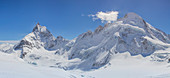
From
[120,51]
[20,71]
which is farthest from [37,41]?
[20,71]

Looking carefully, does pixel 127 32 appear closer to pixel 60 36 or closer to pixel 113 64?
pixel 113 64

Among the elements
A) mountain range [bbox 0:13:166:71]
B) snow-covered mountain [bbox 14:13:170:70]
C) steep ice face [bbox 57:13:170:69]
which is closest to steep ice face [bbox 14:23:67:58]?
snow-covered mountain [bbox 14:13:170:70]

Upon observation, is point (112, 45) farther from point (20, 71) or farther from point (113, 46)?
point (20, 71)

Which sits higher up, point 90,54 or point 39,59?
point 39,59

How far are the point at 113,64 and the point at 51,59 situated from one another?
66.5 m

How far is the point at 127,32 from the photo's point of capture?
9188cm

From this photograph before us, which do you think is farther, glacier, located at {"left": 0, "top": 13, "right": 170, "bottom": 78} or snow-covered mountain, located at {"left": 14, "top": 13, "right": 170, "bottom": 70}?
snow-covered mountain, located at {"left": 14, "top": 13, "right": 170, "bottom": 70}

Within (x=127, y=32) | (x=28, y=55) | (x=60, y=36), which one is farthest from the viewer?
(x=60, y=36)

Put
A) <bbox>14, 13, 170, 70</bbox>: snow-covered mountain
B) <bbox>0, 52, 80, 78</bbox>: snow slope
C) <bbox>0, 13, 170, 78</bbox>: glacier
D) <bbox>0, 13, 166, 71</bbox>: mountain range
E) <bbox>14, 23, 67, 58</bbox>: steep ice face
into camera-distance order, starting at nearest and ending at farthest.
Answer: <bbox>0, 52, 80, 78</bbox>: snow slope < <bbox>0, 13, 170, 78</bbox>: glacier < <bbox>0, 13, 166, 71</bbox>: mountain range < <bbox>14, 13, 170, 70</bbox>: snow-covered mountain < <bbox>14, 23, 67, 58</bbox>: steep ice face

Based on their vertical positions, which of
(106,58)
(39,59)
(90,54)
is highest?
(39,59)

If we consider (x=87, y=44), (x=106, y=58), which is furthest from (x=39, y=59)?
(x=106, y=58)

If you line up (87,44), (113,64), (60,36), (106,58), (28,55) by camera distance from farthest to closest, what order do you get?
(60,36), (28,55), (87,44), (106,58), (113,64)

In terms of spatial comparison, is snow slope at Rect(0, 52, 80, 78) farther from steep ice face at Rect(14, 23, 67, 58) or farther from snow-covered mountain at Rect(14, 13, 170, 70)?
steep ice face at Rect(14, 23, 67, 58)

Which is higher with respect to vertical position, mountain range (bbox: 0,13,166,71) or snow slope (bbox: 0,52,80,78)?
mountain range (bbox: 0,13,166,71)
